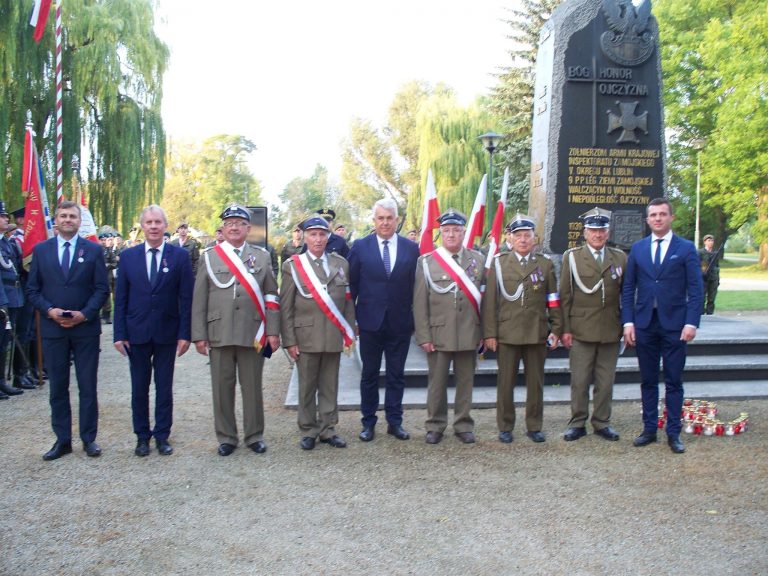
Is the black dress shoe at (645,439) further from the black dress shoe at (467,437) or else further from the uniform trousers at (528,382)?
the black dress shoe at (467,437)

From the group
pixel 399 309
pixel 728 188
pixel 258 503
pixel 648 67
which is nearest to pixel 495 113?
pixel 728 188

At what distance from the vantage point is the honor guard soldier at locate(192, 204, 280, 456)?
206 inches

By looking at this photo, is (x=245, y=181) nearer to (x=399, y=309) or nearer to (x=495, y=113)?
(x=495, y=113)

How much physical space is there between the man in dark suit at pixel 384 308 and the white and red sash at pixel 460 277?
0.23 meters

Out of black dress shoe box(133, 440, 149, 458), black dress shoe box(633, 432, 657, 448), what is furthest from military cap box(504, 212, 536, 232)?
black dress shoe box(133, 440, 149, 458)

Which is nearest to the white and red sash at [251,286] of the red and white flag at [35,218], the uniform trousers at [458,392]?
the uniform trousers at [458,392]

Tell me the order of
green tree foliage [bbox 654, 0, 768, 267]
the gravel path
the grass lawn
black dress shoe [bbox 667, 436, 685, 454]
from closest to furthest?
the gravel path < black dress shoe [bbox 667, 436, 685, 454] < the grass lawn < green tree foliage [bbox 654, 0, 768, 267]

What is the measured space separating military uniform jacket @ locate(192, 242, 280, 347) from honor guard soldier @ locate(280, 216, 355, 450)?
0.59ft

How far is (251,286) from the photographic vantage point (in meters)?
5.29

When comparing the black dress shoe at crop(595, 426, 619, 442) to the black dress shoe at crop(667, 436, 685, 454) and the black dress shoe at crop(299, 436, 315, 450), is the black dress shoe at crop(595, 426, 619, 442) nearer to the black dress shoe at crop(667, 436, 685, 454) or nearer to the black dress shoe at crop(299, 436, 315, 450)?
the black dress shoe at crop(667, 436, 685, 454)

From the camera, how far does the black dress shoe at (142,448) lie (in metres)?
5.22

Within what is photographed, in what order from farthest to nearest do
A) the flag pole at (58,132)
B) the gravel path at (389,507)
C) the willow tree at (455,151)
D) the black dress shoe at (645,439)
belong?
the willow tree at (455,151)
the flag pole at (58,132)
the black dress shoe at (645,439)
the gravel path at (389,507)

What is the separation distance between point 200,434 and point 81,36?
1379 centimetres

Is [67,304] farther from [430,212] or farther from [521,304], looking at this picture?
[430,212]
